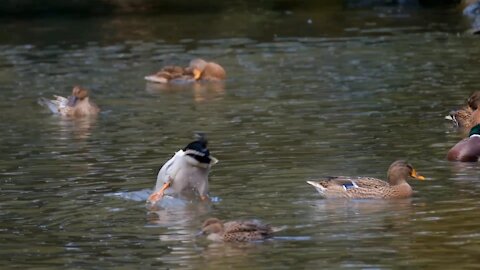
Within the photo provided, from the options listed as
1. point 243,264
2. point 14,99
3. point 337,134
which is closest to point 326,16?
point 14,99

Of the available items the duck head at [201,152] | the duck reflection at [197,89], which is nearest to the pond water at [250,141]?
the duck reflection at [197,89]

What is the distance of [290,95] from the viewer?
71.7ft

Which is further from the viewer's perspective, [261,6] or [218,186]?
[261,6]

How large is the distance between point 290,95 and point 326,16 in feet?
44.1

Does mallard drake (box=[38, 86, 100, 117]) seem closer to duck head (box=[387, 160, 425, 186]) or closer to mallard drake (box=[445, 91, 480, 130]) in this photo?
mallard drake (box=[445, 91, 480, 130])

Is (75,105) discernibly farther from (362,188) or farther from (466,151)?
(362,188)

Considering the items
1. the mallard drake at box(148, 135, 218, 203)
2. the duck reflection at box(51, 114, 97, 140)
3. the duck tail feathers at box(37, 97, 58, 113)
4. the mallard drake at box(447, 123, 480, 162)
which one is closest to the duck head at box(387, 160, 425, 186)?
the mallard drake at box(447, 123, 480, 162)

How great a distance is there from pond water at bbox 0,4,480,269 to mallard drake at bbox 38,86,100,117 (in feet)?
0.70

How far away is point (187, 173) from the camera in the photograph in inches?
548

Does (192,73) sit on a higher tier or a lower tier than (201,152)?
lower

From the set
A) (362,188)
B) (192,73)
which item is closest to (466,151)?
(362,188)

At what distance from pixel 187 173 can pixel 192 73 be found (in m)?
11.1

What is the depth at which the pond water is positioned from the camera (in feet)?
37.6

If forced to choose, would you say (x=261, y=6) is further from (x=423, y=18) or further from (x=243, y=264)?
(x=243, y=264)
